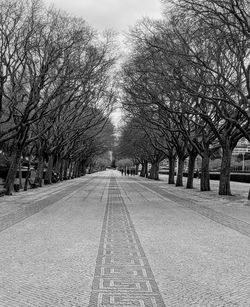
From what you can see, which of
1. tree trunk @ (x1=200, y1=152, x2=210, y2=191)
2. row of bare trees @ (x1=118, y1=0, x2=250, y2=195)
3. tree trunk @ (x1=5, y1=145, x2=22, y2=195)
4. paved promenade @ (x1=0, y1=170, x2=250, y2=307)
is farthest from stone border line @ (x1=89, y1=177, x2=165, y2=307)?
tree trunk @ (x1=200, y1=152, x2=210, y2=191)

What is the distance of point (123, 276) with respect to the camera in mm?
6414

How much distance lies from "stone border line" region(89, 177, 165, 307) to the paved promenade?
11 mm

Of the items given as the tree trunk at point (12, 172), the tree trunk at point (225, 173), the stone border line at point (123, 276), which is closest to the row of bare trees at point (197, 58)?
the tree trunk at point (225, 173)

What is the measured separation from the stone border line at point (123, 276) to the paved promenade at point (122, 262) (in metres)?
0.01

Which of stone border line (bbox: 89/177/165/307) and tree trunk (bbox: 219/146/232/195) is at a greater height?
tree trunk (bbox: 219/146/232/195)

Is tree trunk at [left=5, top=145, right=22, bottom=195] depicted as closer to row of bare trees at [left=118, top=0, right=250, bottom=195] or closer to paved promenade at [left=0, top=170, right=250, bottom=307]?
row of bare trees at [left=118, top=0, right=250, bottom=195]

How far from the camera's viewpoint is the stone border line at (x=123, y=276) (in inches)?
207

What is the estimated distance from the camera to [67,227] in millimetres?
11688

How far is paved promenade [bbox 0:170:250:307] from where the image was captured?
5.42 m

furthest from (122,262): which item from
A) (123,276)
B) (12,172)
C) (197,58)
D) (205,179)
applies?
(205,179)

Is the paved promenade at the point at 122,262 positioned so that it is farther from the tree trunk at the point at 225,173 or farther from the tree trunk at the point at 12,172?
the tree trunk at the point at 225,173

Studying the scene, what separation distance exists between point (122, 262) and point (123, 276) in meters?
0.97

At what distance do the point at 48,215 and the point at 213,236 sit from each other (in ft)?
20.0

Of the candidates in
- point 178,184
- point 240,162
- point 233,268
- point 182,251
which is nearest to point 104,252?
point 182,251
